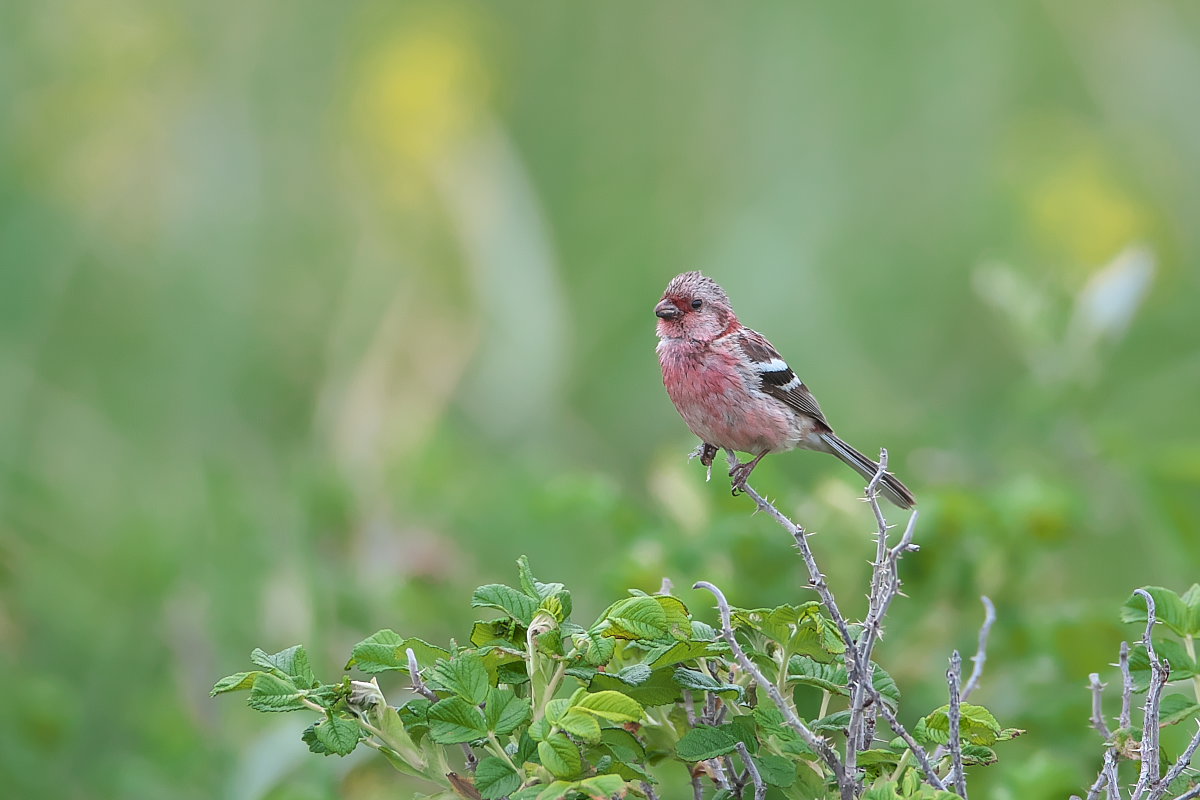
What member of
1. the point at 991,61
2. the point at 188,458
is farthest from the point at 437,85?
the point at 991,61

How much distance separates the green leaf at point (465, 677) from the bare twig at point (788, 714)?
11.9 inches

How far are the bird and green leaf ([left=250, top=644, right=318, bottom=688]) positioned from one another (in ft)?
4.91

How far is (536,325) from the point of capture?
7.66 m

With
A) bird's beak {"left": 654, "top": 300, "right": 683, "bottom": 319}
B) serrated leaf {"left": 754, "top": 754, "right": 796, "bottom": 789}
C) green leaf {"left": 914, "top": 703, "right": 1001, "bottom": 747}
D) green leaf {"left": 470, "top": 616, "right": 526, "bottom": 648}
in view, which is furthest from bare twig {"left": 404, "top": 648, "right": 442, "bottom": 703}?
bird's beak {"left": 654, "top": 300, "right": 683, "bottom": 319}

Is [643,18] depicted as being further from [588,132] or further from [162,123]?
[162,123]

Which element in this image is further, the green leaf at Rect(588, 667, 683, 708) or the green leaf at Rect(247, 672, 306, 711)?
the green leaf at Rect(588, 667, 683, 708)

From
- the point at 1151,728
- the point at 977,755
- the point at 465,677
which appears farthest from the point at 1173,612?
the point at 465,677

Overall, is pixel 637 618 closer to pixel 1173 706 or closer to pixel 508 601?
pixel 508 601

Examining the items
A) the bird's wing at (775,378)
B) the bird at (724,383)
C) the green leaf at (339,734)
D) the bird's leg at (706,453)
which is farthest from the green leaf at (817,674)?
the bird's wing at (775,378)

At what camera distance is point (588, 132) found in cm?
983

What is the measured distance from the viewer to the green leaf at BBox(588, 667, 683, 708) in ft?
6.33

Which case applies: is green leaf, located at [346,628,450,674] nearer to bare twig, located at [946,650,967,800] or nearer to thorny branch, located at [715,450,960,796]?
thorny branch, located at [715,450,960,796]

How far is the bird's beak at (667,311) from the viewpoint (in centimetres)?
342

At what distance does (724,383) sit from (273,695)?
179 centimetres
